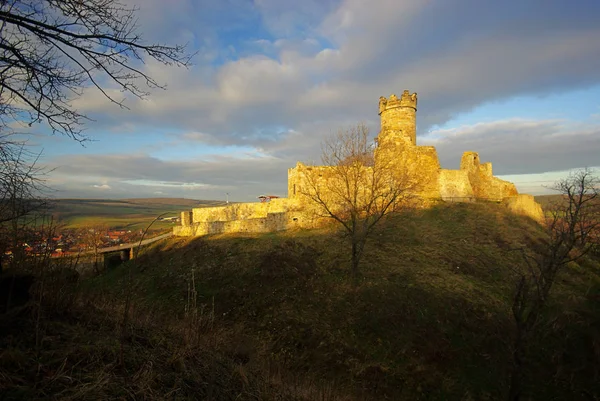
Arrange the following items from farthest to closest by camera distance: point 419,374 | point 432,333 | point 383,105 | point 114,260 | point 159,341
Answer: point 383,105 → point 114,260 → point 432,333 → point 419,374 → point 159,341

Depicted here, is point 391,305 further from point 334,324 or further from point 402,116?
point 402,116

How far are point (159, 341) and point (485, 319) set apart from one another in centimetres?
1372

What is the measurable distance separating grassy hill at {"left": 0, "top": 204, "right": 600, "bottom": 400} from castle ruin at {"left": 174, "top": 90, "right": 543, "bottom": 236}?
4437 mm

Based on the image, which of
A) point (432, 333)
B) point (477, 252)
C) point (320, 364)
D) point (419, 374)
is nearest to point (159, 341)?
point (320, 364)

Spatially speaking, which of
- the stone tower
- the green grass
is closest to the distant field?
the green grass

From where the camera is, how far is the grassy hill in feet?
14.7

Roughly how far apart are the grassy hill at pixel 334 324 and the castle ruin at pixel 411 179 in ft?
14.6

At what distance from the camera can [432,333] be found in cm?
1260

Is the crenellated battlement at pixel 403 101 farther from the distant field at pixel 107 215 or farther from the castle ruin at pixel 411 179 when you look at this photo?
the distant field at pixel 107 215

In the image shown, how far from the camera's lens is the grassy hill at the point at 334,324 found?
4.48 m

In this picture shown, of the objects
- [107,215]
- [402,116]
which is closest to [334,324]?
[402,116]

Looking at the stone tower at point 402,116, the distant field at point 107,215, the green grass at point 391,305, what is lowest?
the green grass at point 391,305

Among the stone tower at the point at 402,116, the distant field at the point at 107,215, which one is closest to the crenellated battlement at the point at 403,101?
the stone tower at the point at 402,116

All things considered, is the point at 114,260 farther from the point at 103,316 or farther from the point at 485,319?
the point at 485,319
